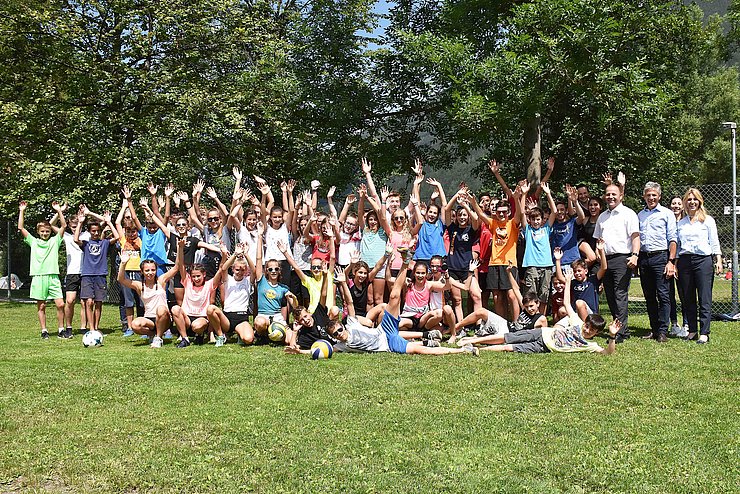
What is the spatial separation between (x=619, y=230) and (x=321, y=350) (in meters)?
4.28

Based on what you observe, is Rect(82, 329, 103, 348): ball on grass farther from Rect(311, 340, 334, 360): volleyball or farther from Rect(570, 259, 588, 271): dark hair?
Rect(570, 259, 588, 271): dark hair

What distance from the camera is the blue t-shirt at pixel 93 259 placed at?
427 inches

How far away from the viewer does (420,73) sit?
14453mm

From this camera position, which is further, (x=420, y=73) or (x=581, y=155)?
(x=581, y=155)

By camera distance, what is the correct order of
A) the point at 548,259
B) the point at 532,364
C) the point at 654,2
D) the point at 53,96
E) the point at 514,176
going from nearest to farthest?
the point at 532,364
the point at 548,259
the point at 654,2
the point at 53,96
the point at 514,176

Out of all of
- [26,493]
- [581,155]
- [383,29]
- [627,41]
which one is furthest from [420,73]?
[26,493]

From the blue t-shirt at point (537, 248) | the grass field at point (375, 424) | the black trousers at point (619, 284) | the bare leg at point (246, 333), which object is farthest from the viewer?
the blue t-shirt at point (537, 248)

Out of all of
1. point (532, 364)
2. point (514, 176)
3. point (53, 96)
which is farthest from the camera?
point (514, 176)

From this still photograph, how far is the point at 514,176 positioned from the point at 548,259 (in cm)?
1084

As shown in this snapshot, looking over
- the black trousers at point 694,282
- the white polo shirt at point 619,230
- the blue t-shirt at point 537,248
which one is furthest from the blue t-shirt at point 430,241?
the black trousers at point 694,282

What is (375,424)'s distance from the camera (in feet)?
16.4

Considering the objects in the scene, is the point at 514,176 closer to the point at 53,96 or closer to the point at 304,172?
the point at 304,172

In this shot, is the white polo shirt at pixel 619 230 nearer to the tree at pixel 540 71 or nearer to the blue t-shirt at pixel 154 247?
the tree at pixel 540 71

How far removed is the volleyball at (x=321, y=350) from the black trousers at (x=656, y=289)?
14.2 ft
